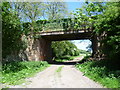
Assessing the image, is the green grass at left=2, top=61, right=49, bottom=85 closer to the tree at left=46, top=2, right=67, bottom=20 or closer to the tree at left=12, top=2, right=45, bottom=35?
the tree at left=12, top=2, right=45, bottom=35

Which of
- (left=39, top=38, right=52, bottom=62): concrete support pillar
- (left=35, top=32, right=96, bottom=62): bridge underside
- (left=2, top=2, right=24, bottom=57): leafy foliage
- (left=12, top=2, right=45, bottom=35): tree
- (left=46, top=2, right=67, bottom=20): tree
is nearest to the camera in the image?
(left=2, top=2, right=24, bottom=57): leafy foliage

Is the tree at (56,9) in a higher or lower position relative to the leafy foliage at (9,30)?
higher

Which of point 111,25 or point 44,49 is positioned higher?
point 111,25

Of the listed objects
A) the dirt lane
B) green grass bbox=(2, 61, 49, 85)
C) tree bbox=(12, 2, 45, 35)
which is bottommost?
the dirt lane

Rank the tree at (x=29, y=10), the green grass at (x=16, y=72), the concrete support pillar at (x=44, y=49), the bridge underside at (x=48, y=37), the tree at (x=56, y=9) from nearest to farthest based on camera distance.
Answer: the green grass at (x=16, y=72) < the bridge underside at (x=48, y=37) < the concrete support pillar at (x=44, y=49) < the tree at (x=29, y=10) < the tree at (x=56, y=9)

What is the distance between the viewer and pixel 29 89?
604cm

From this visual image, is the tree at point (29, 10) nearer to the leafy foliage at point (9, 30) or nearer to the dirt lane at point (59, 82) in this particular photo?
the leafy foliage at point (9, 30)

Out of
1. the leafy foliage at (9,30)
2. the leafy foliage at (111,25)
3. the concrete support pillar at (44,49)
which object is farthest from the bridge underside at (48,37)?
the leafy foliage at (111,25)

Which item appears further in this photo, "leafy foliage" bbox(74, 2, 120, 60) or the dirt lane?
"leafy foliage" bbox(74, 2, 120, 60)

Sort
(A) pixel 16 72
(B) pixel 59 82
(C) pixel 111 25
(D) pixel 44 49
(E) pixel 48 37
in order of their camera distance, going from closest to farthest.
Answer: (B) pixel 59 82 < (C) pixel 111 25 < (A) pixel 16 72 < (E) pixel 48 37 < (D) pixel 44 49

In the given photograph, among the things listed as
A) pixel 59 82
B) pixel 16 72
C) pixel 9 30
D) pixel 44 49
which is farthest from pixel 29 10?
pixel 59 82

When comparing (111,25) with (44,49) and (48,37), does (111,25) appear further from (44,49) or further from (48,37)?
(44,49)

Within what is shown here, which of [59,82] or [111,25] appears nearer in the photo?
[59,82]

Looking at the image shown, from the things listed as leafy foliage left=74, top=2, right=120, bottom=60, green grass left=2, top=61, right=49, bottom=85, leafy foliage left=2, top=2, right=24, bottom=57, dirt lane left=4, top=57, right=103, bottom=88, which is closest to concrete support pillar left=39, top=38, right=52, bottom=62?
leafy foliage left=2, top=2, right=24, bottom=57
